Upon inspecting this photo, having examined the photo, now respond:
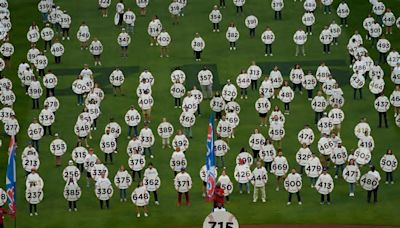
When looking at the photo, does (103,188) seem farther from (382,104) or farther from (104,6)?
(104,6)

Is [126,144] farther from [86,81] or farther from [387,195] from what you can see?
[387,195]

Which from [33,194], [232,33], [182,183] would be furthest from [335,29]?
[33,194]

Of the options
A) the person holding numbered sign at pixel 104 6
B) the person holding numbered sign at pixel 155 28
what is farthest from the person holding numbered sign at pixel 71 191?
the person holding numbered sign at pixel 104 6

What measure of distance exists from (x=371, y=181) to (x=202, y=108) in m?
12.5

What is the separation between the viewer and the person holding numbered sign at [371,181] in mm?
61969

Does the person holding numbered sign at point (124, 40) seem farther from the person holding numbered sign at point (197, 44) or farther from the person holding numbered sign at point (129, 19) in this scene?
the person holding numbered sign at point (197, 44)

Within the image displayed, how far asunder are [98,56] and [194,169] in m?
13.6

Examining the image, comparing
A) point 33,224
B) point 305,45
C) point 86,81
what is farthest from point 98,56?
point 33,224

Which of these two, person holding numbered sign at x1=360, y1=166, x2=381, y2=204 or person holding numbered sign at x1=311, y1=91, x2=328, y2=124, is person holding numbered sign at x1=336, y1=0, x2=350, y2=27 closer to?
person holding numbered sign at x1=311, y1=91, x2=328, y2=124

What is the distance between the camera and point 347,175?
6259cm

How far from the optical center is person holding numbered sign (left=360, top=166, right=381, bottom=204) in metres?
62.0

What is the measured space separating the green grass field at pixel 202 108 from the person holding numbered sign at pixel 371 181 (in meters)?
0.68

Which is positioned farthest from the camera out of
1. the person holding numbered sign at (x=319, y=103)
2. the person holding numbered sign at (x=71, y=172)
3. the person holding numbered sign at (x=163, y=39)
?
the person holding numbered sign at (x=163, y=39)

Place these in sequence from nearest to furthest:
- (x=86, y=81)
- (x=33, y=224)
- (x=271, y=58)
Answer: (x=33, y=224) → (x=86, y=81) → (x=271, y=58)
